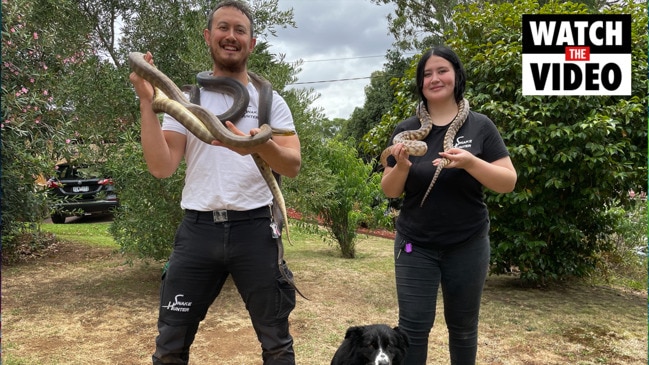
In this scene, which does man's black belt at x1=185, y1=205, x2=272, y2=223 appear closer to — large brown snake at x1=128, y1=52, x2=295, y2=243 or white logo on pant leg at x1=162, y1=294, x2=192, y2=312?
large brown snake at x1=128, y1=52, x2=295, y2=243

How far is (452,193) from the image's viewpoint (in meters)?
2.89

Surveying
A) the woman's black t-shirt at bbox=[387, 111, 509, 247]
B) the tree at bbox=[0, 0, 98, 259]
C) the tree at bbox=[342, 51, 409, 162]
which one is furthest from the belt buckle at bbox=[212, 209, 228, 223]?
the tree at bbox=[342, 51, 409, 162]

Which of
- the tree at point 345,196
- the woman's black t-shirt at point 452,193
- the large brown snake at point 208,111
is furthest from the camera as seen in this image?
the tree at point 345,196

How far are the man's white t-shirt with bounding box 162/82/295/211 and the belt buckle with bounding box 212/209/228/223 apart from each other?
0.07 feet

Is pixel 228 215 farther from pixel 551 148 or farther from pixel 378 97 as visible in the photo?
pixel 378 97

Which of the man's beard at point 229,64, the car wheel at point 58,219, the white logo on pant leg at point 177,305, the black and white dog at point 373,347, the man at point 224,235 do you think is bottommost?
the car wheel at point 58,219

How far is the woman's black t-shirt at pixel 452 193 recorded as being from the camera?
2863mm

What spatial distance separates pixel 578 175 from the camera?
632cm

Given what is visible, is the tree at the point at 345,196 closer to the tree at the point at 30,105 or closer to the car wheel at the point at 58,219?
the tree at the point at 30,105

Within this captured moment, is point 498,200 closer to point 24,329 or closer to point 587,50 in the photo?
point 587,50

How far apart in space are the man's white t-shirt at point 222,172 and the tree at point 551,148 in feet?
14.1

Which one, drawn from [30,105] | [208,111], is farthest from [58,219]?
[208,111]

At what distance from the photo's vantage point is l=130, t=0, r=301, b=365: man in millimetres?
2566

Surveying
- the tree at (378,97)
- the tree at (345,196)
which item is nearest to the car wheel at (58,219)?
the tree at (345,196)
